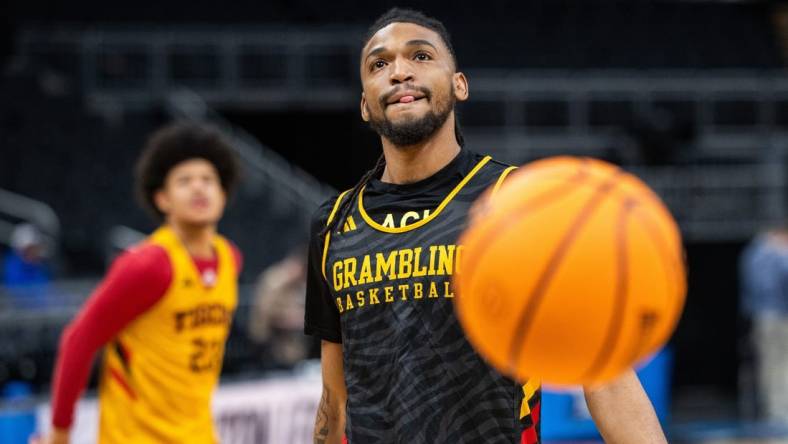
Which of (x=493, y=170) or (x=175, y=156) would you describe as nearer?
(x=493, y=170)

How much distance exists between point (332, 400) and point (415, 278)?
2.19ft

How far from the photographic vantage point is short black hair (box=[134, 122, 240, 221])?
6.03 m

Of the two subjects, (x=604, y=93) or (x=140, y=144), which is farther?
(x=604, y=93)

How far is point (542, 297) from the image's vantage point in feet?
9.03

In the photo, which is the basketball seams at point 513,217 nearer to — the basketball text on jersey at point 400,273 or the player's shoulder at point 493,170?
the basketball text on jersey at point 400,273

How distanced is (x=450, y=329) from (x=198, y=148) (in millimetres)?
2850

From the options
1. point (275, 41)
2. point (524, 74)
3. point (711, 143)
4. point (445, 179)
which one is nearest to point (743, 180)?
point (711, 143)

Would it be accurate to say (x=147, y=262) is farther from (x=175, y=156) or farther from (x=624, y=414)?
(x=624, y=414)

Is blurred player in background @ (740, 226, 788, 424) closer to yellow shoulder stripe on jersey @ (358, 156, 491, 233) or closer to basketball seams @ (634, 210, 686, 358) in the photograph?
yellow shoulder stripe on jersey @ (358, 156, 491, 233)

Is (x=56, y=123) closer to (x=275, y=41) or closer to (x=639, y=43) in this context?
(x=275, y=41)

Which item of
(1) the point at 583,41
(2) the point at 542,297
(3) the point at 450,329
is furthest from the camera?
(1) the point at 583,41

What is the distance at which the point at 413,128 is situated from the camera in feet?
12.0

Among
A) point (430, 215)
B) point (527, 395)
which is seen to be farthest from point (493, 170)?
point (527, 395)

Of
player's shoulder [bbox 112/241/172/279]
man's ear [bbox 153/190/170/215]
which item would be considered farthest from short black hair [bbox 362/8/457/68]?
man's ear [bbox 153/190/170/215]
